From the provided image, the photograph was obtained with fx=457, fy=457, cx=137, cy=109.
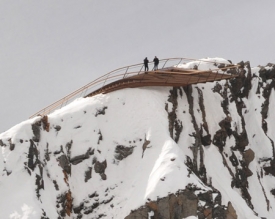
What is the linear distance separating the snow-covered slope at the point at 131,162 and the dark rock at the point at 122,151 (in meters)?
0.08

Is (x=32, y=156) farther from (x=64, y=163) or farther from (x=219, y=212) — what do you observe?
(x=219, y=212)

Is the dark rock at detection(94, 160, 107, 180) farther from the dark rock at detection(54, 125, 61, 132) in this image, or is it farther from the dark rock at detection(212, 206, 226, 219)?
the dark rock at detection(212, 206, 226, 219)

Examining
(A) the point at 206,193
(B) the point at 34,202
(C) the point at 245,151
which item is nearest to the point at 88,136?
(B) the point at 34,202

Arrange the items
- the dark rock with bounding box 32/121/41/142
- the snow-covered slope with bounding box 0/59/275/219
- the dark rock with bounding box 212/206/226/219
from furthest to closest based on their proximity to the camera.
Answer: the dark rock with bounding box 32/121/41/142
the dark rock with bounding box 212/206/226/219
the snow-covered slope with bounding box 0/59/275/219

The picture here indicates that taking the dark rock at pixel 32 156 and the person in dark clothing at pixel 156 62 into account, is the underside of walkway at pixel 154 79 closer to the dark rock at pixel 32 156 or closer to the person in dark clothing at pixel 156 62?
the person in dark clothing at pixel 156 62

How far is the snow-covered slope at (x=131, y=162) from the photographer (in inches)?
1331

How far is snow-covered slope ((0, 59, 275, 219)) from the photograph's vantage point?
111 ft

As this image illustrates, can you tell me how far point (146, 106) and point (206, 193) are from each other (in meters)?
10.4

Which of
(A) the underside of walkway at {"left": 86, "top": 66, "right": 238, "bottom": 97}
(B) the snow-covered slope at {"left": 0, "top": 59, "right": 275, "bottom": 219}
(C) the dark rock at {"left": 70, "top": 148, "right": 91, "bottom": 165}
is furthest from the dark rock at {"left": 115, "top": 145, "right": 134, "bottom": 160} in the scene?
(A) the underside of walkway at {"left": 86, "top": 66, "right": 238, "bottom": 97}

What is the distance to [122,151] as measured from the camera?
38.8 meters

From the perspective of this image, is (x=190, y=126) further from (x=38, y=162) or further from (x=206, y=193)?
(x=38, y=162)

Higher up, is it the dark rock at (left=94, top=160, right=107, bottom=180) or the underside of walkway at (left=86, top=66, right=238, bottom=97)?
the underside of walkway at (left=86, top=66, right=238, bottom=97)

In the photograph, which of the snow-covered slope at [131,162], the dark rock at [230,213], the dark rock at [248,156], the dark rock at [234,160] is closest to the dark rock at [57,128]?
the snow-covered slope at [131,162]

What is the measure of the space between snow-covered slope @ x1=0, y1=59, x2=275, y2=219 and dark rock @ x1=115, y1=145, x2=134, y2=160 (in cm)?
8
